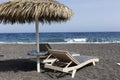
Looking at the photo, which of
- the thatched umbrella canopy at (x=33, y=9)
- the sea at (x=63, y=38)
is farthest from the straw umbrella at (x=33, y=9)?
the sea at (x=63, y=38)

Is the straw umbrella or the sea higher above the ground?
the straw umbrella

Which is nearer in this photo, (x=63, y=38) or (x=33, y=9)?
(x=33, y=9)

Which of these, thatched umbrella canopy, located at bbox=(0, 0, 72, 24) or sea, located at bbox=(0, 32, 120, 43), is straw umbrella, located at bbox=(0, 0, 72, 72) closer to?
thatched umbrella canopy, located at bbox=(0, 0, 72, 24)

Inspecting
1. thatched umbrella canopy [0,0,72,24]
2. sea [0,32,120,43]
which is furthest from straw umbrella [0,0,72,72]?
sea [0,32,120,43]

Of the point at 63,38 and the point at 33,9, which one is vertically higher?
the point at 33,9

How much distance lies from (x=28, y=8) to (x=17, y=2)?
1.54 ft

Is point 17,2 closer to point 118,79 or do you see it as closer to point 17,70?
point 17,70

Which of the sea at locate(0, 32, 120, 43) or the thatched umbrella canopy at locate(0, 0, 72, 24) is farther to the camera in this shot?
the sea at locate(0, 32, 120, 43)

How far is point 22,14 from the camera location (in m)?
7.63

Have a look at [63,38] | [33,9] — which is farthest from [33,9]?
[63,38]

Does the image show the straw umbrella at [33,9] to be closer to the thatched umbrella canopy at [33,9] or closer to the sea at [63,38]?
the thatched umbrella canopy at [33,9]

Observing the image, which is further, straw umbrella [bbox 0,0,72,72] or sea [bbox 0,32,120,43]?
sea [bbox 0,32,120,43]

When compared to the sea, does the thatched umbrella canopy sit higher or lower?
higher

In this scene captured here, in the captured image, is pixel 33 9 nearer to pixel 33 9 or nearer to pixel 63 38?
pixel 33 9
